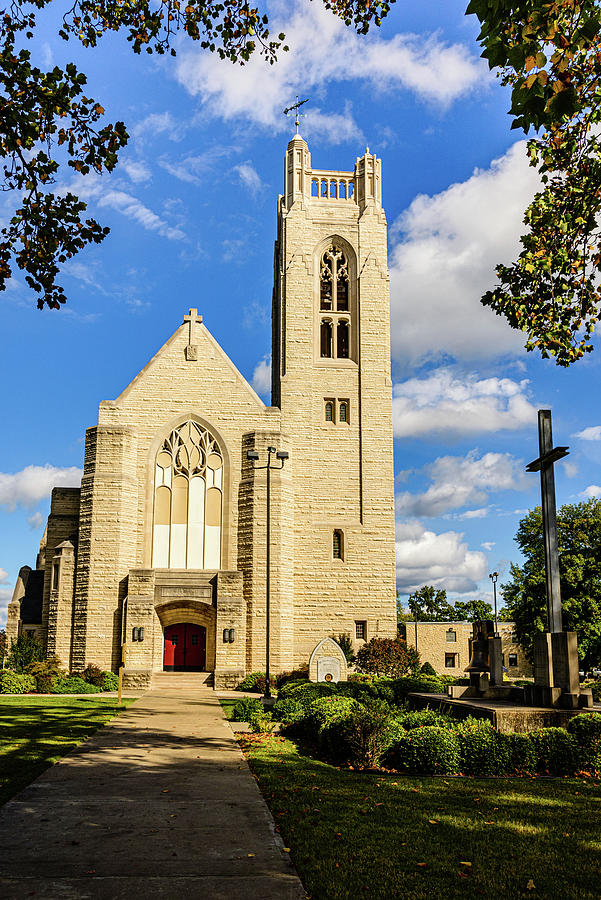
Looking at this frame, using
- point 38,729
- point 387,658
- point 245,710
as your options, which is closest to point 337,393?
point 387,658

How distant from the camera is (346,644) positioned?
34.3 metres

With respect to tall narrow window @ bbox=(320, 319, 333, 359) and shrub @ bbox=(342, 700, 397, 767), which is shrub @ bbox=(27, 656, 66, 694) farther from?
tall narrow window @ bbox=(320, 319, 333, 359)

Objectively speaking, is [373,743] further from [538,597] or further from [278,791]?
[538,597]

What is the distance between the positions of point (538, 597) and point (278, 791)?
3656 cm

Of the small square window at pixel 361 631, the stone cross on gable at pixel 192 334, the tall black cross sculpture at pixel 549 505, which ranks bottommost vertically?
the small square window at pixel 361 631

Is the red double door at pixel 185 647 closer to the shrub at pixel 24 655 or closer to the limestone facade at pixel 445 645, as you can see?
the shrub at pixel 24 655

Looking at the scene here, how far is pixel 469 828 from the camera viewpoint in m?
7.92

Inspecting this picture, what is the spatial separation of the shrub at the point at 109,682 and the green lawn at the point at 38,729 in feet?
12.8

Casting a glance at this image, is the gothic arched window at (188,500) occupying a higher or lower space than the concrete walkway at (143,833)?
higher

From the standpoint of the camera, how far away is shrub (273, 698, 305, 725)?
17.3m

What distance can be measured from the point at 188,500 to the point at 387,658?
37.4 feet

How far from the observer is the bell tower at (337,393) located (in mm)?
35406

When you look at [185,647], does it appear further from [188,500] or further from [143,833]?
[143,833]

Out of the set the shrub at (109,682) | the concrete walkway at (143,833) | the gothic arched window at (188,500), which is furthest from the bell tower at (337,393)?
the concrete walkway at (143,833)
